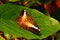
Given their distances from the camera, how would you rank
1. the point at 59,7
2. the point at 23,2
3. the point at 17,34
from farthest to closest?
the point at 59,7 < the point at 23,2 < the point at 17,34

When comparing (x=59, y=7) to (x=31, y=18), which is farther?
(x=59, y=7)

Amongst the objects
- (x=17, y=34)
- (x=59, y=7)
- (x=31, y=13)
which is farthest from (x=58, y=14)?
(x=17, y=34)

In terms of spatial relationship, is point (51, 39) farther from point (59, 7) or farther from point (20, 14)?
point (20, 14)
